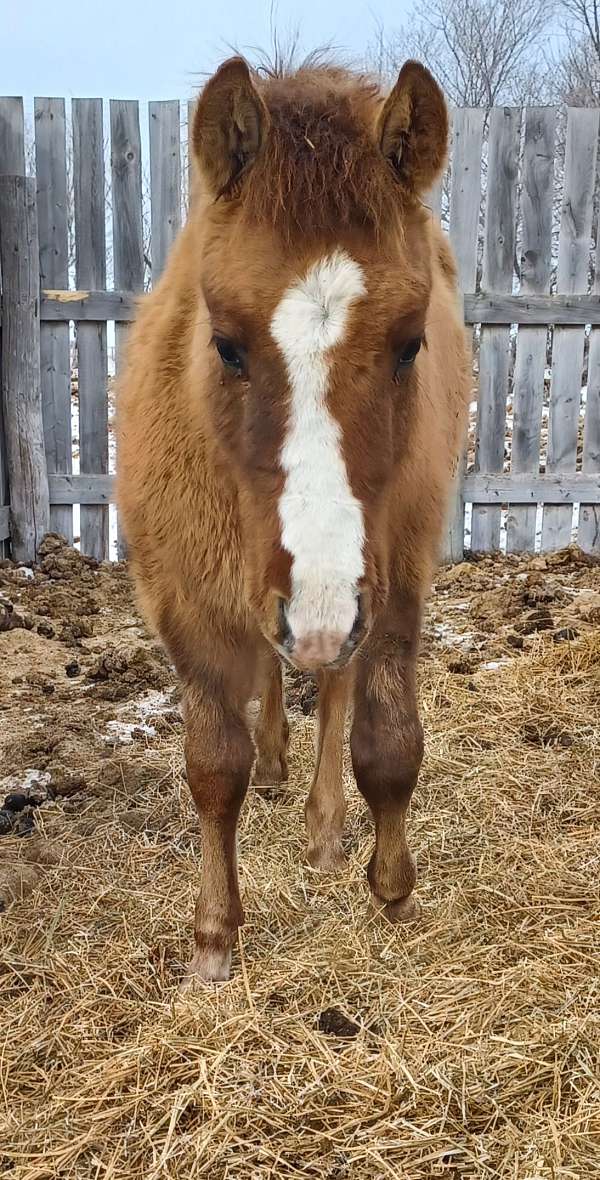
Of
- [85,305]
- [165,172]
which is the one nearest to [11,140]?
[165,172]

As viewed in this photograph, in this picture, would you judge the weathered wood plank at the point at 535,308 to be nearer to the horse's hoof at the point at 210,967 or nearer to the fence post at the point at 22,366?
the fence post at the point at 22,366

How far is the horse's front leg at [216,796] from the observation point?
99.1 inches

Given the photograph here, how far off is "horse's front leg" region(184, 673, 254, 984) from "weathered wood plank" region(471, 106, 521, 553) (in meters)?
4.56

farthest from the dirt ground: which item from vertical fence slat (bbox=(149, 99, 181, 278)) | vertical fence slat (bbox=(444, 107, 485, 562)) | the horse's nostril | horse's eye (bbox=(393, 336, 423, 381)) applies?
vertical fence slat (bbox=(149, 99, 181, 278))

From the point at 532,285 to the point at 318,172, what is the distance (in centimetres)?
496

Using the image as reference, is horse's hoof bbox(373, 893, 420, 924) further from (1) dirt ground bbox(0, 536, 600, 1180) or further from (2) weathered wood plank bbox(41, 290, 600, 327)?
(2) weathered wood plank bbox(41, 290, 600, 327)

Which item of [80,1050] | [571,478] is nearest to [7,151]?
[571,478]

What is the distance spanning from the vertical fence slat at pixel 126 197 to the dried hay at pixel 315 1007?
3.95 m

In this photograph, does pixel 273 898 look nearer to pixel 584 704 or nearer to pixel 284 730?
pixel 284 730

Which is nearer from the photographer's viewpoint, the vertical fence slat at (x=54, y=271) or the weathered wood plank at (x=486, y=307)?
the vertical fence slat at (x=54, y=271)

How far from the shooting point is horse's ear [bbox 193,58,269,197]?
1.83m

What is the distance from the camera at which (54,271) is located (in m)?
6.28

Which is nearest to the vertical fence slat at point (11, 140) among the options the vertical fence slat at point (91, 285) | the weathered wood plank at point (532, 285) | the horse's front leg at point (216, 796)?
the vertical fence slat at point (91, 285)

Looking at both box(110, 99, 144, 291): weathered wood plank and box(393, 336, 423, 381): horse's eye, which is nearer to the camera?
box(393, 336, 423, 381): horse's eye
